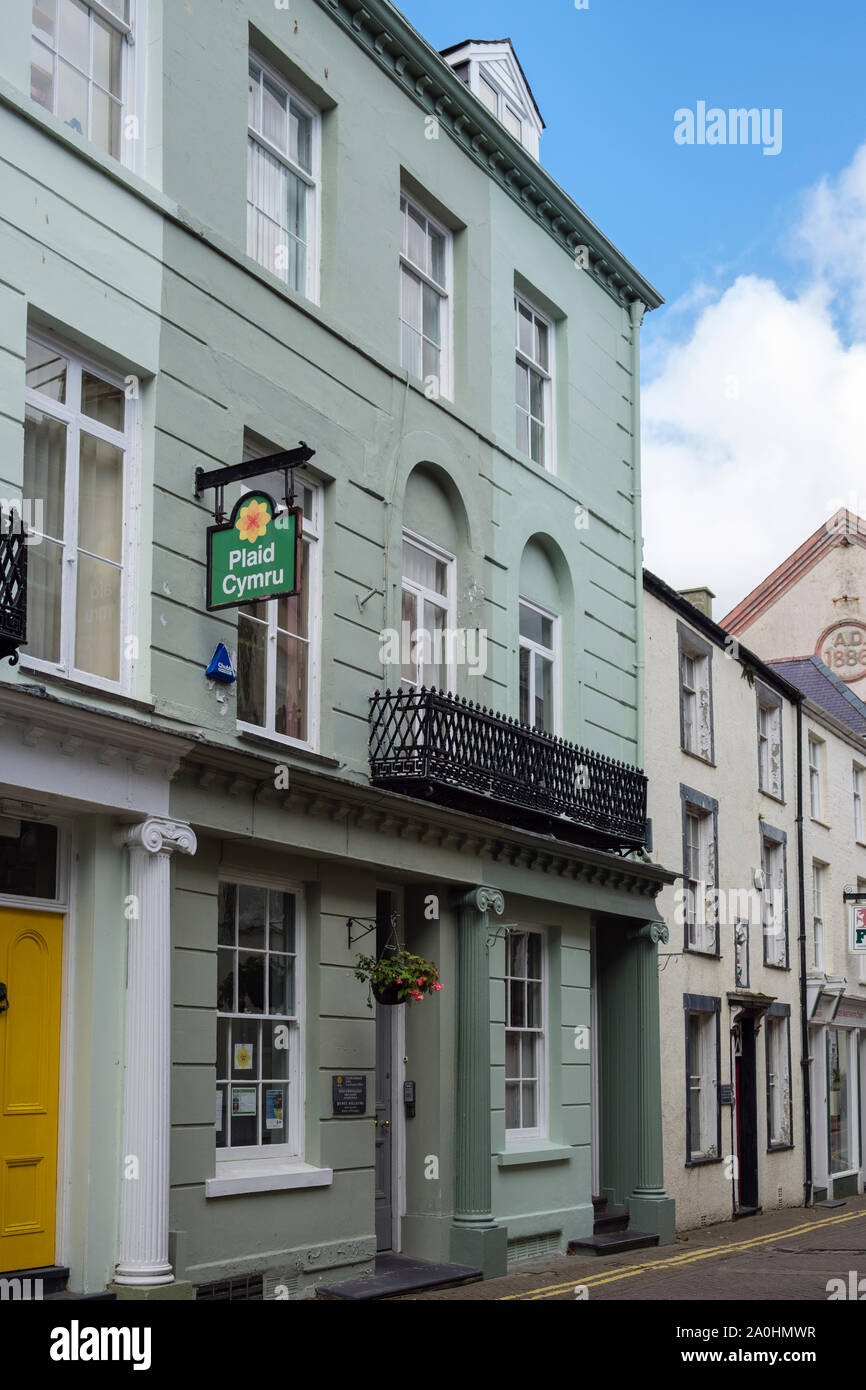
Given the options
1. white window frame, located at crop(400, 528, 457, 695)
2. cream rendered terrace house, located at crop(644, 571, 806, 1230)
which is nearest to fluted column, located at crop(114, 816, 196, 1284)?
white window frame, located at crop(400, 528, 457, 695)

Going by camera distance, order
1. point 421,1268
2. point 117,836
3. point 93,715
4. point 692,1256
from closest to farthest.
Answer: point 93,715, point 117,836, point 421,1268, point 692,1256

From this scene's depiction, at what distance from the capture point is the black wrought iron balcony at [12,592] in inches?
363

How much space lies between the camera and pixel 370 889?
1398cm

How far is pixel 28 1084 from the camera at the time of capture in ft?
33.9

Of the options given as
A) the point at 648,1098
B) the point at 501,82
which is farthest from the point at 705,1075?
the point at 501,82

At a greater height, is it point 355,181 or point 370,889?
point 355,181

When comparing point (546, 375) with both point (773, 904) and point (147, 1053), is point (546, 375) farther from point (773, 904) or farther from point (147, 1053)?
point (773, 904)

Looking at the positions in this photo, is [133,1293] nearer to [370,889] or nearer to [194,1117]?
A: [194,1117]

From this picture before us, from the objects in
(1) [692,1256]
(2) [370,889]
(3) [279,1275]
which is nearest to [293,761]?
(2) [370,889]

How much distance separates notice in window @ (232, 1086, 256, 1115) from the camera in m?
12.2

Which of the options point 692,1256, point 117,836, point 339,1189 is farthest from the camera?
point 692,1256

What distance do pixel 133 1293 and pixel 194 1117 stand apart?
1423 mm

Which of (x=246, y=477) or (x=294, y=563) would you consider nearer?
(x=294, y=563)

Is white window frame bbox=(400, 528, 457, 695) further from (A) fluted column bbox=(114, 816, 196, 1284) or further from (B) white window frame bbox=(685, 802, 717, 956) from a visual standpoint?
(B) white window frame bbox=(685, 802, 717, 956)
